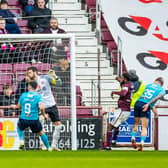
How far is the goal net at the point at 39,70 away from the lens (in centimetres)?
2061

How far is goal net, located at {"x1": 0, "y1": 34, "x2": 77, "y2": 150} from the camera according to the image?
20.6 metres

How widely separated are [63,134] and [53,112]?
4.11 ft

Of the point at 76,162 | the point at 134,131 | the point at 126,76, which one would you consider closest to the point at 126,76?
the point at 126,76

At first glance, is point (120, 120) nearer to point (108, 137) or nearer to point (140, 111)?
point (108, 137)

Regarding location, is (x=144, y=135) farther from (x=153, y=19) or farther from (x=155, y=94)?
(x=153, y=19)

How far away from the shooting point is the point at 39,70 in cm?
2058

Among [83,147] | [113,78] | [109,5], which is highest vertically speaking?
[109,5]

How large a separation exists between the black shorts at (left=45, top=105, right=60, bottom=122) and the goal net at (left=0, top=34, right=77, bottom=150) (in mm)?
462

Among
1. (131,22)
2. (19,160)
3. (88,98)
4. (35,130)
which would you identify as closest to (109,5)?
(131,22)

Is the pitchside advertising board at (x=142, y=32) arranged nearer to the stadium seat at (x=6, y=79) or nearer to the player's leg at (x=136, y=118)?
the player's leg at (x=136, y=118)

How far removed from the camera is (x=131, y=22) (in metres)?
24.1

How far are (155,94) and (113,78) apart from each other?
88.2 inches

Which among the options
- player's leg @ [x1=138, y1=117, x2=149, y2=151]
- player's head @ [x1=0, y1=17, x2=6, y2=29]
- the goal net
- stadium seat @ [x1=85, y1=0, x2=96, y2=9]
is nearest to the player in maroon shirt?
player's leg @ [x1=138, y1=117, x2=149, y2=151]

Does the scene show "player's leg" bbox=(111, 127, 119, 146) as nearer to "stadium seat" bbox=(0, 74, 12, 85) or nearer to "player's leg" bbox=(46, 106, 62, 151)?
"player's leg" bbox=(46, 106, 62, 151)
